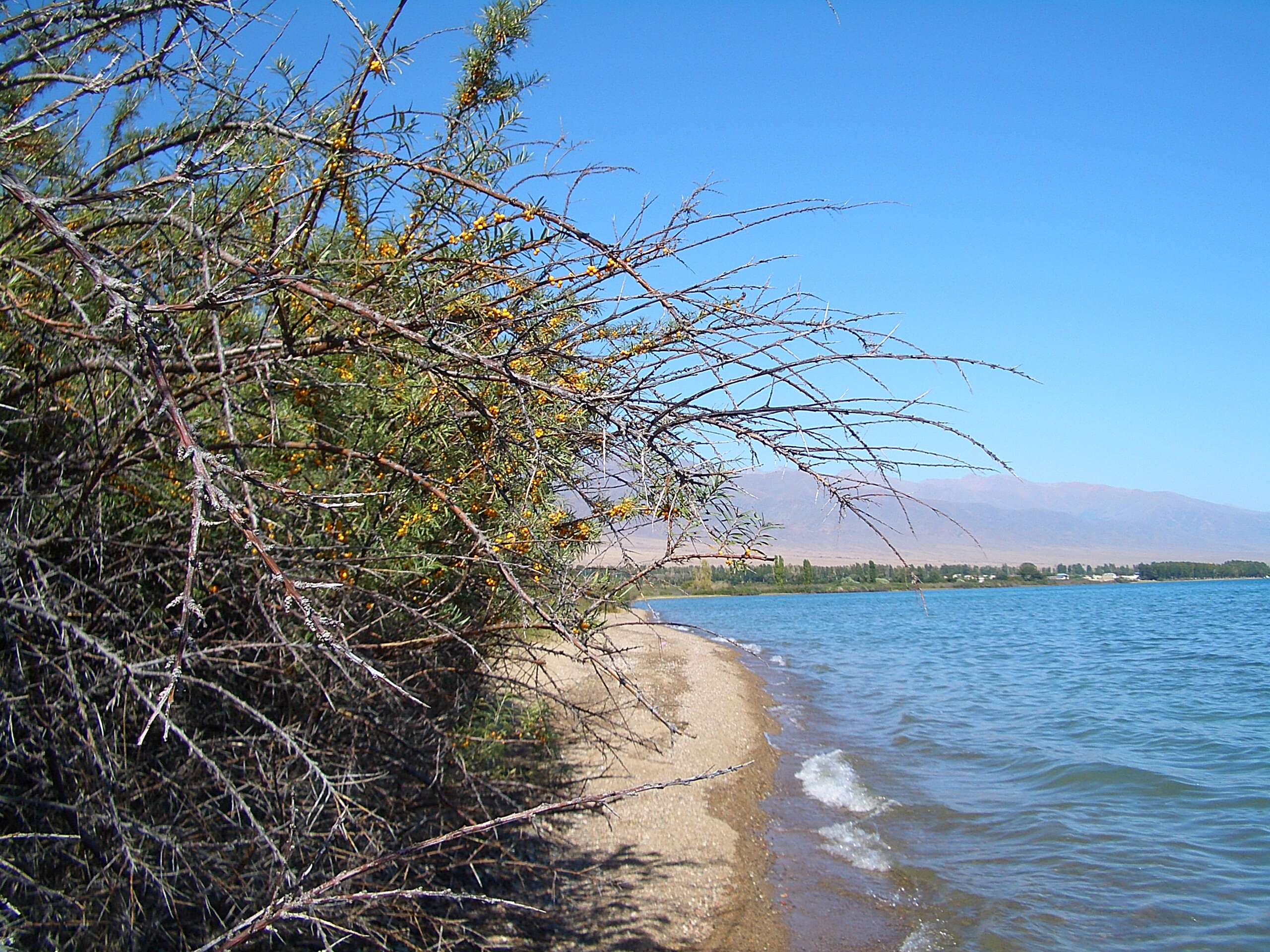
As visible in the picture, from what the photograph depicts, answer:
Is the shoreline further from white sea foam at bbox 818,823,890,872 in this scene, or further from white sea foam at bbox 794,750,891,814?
white sea foam at bbox 818,823,890,872

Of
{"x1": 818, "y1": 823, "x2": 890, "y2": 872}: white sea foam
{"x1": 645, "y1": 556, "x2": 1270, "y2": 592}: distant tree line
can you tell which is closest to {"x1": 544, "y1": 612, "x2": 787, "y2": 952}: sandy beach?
{"x1": 645, "y1": 556, "x2": 1270, "y2": 592}: distant tree line

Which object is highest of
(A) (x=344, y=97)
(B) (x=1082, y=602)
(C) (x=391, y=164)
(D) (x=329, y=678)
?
(A) (x=344, y=97)

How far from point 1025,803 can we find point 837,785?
98.1 inches

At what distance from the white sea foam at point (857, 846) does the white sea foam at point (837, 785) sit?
87cm

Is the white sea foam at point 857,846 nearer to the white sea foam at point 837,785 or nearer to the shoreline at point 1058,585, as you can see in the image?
the white sea foam at point 837,785

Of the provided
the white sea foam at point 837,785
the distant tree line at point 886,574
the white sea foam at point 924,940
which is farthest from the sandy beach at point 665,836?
the white sea foam at point 924,940

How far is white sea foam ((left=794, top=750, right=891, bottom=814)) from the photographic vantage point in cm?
1130

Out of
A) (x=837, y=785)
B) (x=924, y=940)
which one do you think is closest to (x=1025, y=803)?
(x=837, y=785)

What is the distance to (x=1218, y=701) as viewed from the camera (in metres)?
20.2

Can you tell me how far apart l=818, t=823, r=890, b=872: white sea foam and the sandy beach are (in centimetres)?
76

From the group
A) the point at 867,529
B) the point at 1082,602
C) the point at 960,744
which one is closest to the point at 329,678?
the point at 867,529

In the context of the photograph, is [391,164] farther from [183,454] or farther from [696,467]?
[183,454]

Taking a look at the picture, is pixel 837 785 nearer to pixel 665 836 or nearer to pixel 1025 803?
pixel 1025 803

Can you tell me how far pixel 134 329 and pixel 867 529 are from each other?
6.01ft
